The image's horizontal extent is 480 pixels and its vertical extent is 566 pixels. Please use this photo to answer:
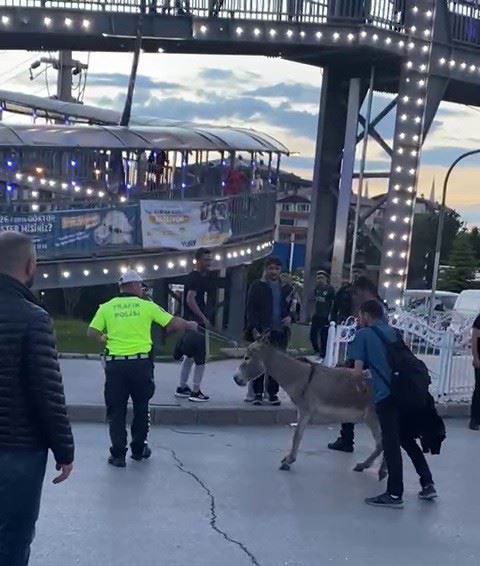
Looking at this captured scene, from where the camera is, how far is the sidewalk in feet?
37.8

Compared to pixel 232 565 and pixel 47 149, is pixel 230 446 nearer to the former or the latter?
pixel 232 565

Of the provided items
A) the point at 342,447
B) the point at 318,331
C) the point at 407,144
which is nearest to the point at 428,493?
the point at 342,447

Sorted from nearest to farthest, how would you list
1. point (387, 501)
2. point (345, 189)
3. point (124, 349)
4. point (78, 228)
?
1. point (387, 501)
2. point (124, 349)
3. point (78, 228)
4. point (345, 189)

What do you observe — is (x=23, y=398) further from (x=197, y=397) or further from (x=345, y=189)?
(x=345, y=189)

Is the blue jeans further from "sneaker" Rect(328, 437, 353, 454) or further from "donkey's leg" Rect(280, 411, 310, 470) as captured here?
"sneaker" Rect(328, 437, 353, 454)

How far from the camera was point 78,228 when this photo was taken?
22.3 m

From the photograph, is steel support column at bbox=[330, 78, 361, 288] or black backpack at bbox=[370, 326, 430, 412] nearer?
black backpack at bbox=[370, 326, 430, 412]

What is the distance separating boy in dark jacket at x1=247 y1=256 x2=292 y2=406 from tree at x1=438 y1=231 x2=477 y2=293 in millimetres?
53335

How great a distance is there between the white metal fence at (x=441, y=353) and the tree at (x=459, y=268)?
51188 millimetres

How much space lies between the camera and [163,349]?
19.8 m

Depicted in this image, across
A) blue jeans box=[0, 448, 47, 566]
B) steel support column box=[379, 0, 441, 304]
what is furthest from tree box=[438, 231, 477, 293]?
blue jeans box=[0, 448, 47, 566]

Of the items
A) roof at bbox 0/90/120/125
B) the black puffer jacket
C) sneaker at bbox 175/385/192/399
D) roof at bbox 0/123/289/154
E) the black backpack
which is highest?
roof at bbox 0/90/120/125

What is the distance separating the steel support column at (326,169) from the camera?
26328 mm

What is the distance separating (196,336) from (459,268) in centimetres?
5678
